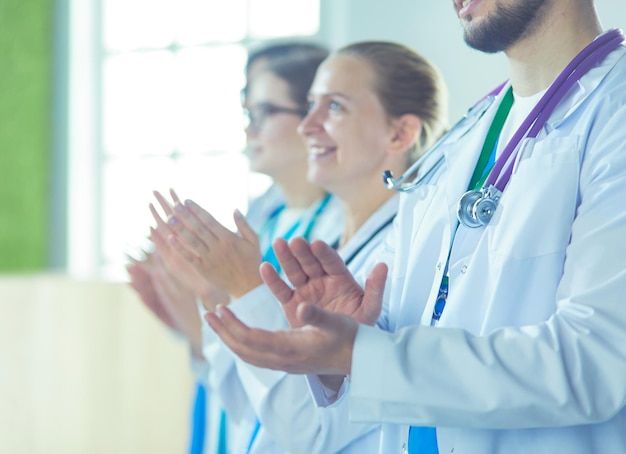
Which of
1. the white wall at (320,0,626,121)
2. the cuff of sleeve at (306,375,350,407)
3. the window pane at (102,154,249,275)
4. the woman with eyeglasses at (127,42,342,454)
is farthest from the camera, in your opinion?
the window pane at (102,154,249,275)

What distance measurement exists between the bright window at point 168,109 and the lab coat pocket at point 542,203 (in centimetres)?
324

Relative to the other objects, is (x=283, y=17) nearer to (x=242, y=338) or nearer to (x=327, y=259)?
(x=327, y=259)

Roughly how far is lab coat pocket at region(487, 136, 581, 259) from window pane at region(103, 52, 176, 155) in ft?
12.3

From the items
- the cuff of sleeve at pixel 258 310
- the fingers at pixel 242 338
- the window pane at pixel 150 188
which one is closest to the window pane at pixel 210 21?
the window pane at pixel 150 188

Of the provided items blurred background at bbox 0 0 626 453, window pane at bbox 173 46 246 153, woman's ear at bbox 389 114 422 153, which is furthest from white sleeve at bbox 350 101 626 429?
window pane at bbox 173 46 246 153

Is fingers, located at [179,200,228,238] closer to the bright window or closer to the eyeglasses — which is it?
the eyeglasses

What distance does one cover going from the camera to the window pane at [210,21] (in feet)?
15.2

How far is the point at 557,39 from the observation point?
1.30 m

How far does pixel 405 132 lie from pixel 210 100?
2.79 metres

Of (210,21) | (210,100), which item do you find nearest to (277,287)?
(210,100)

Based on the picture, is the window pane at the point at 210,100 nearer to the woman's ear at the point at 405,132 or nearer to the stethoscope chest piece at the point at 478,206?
the woman's ear at the point at 405,132

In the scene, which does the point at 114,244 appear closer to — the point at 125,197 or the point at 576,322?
the point at 125,197

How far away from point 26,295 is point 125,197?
3.51ft

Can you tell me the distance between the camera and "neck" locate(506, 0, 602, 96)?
1287mm
